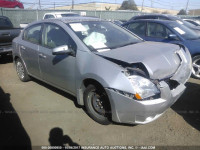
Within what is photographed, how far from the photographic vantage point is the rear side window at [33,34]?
14.3 ft

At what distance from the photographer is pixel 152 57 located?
3.05 m

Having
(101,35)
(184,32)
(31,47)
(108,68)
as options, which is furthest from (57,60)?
(184,32)

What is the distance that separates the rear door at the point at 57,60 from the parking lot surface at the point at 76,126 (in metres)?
0.50

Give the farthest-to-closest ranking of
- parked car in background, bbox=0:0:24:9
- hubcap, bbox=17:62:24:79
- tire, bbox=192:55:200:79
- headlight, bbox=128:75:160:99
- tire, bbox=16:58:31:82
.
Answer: parked car in background, bbox=0:0:24:9 → tire, bbox=192:55:200:79 → hubcap, bbox=17:62:24:79 → tire, bbox=16:58:31:82 → headlight, bbox=128:75:160:99

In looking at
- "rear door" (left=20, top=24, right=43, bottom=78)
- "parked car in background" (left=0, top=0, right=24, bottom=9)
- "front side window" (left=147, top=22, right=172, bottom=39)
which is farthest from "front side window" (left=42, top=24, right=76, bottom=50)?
"parked car in background" (left=0, top=0, right=24, bottom=9)

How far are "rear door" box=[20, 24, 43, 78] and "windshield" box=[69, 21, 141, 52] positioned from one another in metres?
1.09

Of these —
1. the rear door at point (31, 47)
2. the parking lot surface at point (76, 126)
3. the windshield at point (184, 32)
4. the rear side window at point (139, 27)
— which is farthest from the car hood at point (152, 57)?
the rear side window at point (139, 27)

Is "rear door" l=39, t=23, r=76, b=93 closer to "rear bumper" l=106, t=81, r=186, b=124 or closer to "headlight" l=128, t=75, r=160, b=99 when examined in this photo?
"rear bumper" l=106, t=81, r=186, b=124

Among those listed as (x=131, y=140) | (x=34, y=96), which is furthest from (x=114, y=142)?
(x=34, y=96)

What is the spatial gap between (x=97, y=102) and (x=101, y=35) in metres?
1.35

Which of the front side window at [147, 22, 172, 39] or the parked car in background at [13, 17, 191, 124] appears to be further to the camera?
the front side window at [147, 22, 172, 39]

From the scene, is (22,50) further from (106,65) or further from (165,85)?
(165,85)

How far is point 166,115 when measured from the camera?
140 inches

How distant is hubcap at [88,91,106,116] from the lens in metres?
3.26
